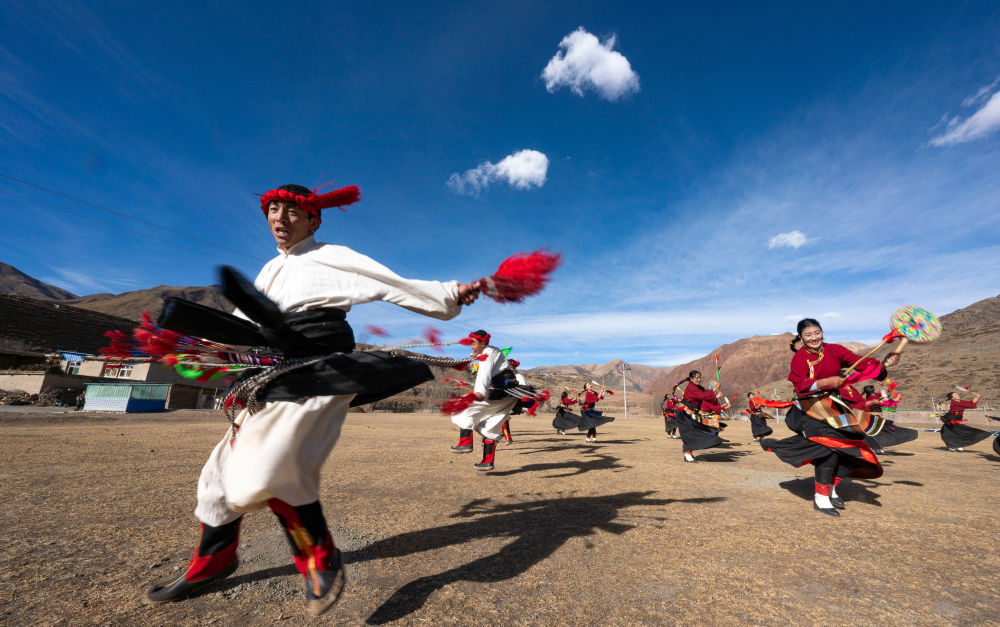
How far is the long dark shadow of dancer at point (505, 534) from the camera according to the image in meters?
2.42

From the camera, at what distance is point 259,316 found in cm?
189

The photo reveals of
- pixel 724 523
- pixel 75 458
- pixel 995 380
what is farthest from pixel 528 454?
pixel 995 380

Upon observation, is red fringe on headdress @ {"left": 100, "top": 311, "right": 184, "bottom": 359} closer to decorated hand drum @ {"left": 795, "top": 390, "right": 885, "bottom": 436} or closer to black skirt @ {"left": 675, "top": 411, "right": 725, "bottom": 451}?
decorated hand drum @ {"left": 795, "top": 390, "right": 885, "bottom": 436}

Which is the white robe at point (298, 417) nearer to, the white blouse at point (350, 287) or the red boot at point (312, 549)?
the white blouse at point (350, 287)

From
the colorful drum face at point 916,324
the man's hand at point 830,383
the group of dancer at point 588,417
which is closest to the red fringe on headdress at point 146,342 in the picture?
the man's hand at point 830,383

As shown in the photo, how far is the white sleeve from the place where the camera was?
220cm

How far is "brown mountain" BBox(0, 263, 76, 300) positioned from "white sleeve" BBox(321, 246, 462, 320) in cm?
23962

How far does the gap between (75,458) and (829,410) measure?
10688mm

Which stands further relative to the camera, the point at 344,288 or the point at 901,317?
the point at 901,317

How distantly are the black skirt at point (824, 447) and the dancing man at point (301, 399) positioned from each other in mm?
5026

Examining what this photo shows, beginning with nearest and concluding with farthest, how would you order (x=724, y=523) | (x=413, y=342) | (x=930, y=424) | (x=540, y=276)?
(x=540, y=276)
(x=413, y=342)
(x=724, y=523)
(x=930, y=424)

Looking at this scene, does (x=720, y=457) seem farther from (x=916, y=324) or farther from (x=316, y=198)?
(x=316, y=198)

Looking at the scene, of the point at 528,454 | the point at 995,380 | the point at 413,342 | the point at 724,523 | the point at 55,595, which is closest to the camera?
the point at 55,595

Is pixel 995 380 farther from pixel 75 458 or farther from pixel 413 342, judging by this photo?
pixel 75 458
